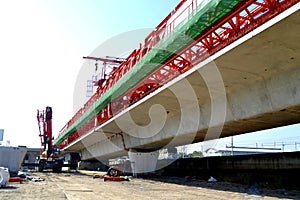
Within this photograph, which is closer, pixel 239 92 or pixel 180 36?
pixel 180 36

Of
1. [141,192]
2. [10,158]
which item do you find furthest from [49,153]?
[141,192]

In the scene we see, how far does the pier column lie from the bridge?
4.45 m

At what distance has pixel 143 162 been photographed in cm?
2497

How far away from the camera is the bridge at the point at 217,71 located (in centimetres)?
928

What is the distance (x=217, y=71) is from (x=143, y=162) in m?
15.2

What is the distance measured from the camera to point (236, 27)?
1037 centimetres

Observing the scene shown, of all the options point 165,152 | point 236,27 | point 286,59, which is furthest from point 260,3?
point 165,152

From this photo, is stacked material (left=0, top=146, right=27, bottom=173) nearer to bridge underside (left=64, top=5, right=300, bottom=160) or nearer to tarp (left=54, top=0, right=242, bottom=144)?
bridge underside (left=64, top=5, right=300, bottom=160)

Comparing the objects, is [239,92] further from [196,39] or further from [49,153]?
[49,153]

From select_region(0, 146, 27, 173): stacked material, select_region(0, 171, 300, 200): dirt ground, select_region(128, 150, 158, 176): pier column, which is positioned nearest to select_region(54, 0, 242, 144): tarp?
select_region(0, 171, 300, 200): dirt ground

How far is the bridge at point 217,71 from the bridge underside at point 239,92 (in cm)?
2

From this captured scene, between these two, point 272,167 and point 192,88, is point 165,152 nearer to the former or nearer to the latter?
point 272,167

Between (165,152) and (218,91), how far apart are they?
27.9m

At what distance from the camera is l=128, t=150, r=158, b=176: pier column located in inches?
963
